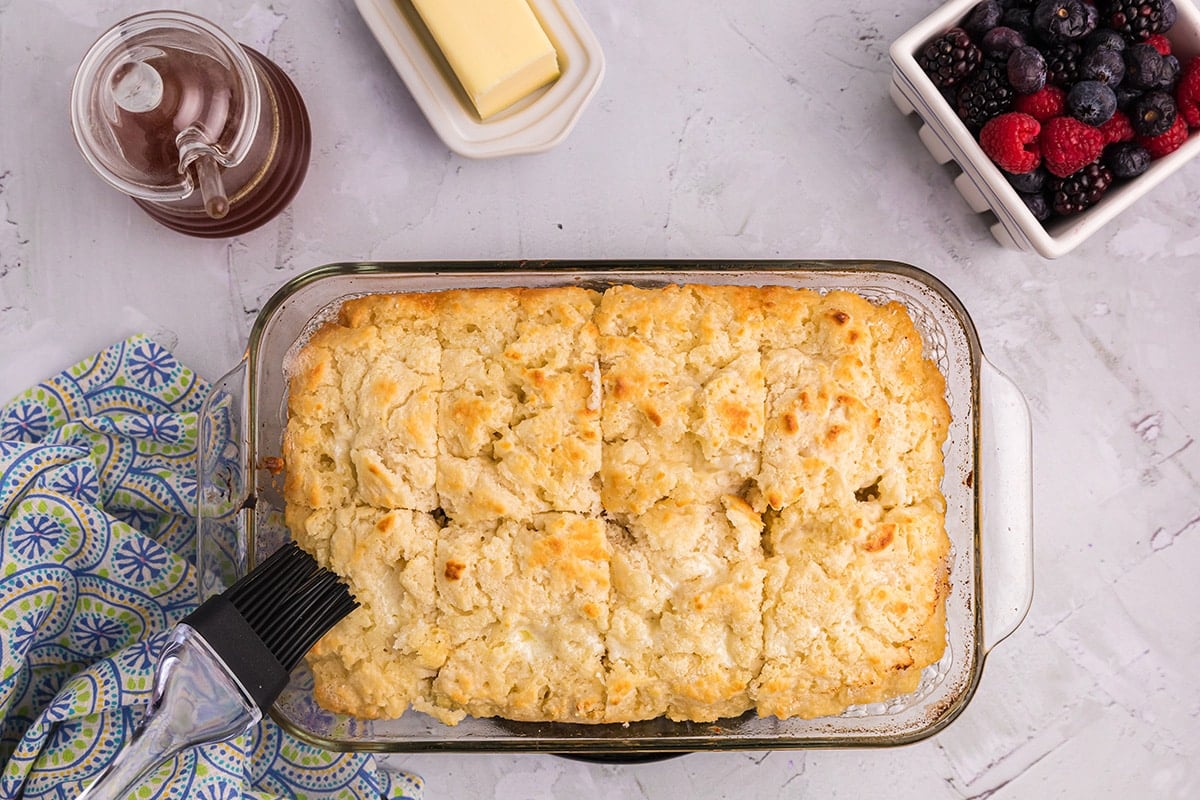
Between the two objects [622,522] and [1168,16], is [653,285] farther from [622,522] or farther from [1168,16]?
[1168,16]

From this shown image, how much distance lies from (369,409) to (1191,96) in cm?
181

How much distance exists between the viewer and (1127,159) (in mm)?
2076

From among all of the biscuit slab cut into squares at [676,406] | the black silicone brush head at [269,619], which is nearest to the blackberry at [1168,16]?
the biscuit slab cut into squares at [676,406]

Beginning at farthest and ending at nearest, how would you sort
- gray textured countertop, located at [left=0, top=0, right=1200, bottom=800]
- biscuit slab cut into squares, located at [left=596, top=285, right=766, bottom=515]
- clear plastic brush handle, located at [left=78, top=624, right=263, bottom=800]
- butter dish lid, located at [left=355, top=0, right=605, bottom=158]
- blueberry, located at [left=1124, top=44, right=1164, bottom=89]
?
1. gray textured countertop, located at [left=0, top=0, right=1200, bottom=800]
2. butter dish lid, located at [left=355, top=0, right=605, bottom=158]
3. blueberry, located at [left=1124, top=44, right=1164, bottom=89]
4. biscuit slab cut into squares, located at [left=596, top=285, right=766, bottom=515]
5. clear plastic brush handle, located at [left=78, top=624, right=263, bottom=800]

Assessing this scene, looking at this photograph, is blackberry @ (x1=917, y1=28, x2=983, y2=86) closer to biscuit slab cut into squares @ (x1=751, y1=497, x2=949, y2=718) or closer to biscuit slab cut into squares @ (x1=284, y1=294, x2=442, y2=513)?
biscuit slab cut into squares @ (x1=751, y1=497, x2=949, y2=718)

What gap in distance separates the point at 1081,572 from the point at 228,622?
1.89m

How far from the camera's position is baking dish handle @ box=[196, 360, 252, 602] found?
199 centimetres

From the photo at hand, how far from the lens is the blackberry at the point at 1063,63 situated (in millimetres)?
2074

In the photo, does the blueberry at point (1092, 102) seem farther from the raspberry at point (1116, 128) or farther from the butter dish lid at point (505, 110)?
the butter dish lid at point (505, 110)

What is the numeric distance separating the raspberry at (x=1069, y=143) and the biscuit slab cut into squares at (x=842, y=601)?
79cm

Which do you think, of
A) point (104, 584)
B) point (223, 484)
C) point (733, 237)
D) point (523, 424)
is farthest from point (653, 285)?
point (104, 584)

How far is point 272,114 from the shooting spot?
218 cm

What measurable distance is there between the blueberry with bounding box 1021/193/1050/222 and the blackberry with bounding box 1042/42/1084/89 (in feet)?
0.75

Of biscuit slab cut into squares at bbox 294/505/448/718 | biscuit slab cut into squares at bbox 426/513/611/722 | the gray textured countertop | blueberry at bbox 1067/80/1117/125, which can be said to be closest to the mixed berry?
blueberry at bbox 1067/80/1117/125
